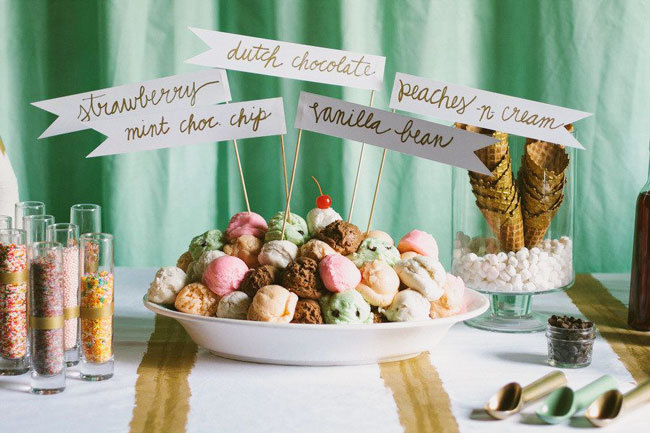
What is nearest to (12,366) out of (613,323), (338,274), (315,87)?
(338,274)

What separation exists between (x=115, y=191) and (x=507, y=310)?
1.01 m

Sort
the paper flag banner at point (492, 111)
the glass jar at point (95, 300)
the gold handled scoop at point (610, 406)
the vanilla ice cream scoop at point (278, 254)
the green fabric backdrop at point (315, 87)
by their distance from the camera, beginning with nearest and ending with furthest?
the gold handled scoop at point (610, 406)
the glass jar at point (95, 300)
the vanilla ice cream scoop at point (278, 254)
the paper flag banner at point (492, 111)
the green fabric backdrop at point (315, 87)

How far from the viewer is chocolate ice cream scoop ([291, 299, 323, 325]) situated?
1130mm

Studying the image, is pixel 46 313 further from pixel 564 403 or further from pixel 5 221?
pixel 564 403

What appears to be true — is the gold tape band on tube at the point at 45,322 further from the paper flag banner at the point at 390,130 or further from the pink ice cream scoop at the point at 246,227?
the paper flag banner at the point at 390,130

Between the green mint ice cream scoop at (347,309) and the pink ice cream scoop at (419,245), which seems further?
the pink ice cream scoop at (419,245)

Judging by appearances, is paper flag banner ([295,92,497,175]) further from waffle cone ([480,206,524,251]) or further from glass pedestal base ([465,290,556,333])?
glass pedestal base ([465,290,556,333])

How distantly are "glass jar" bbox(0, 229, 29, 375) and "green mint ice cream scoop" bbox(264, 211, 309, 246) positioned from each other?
33 cm

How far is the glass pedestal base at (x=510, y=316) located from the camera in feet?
4.51

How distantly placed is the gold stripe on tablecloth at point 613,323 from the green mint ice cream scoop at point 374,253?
0.34 meters

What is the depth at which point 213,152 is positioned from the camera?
206cm

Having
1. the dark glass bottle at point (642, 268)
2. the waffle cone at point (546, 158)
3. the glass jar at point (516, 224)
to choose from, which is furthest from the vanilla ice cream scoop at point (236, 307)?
the dark glass bottle at point (642, 268)

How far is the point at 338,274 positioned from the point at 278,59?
15.5 inches

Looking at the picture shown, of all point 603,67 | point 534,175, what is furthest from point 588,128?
point 534,175
